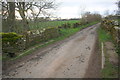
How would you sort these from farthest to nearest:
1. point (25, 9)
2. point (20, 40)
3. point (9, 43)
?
point (25, 9), point (20, 40), point (9, 43)

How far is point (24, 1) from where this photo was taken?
16578mm

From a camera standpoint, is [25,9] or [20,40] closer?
[20,40]

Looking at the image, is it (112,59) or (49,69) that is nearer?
(49,69)

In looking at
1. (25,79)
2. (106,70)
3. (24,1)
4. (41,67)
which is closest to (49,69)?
(41,67)

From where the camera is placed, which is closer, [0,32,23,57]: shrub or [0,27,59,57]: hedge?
[0,32,23,57]: shrub

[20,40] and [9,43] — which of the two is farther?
[20,40]

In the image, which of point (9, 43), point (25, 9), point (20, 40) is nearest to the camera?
point (9, 43)

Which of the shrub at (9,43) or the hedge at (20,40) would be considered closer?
the shrub at (9,43)

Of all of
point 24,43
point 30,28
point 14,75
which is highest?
point 30,28

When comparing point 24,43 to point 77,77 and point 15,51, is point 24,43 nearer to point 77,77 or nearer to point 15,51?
point 15,51

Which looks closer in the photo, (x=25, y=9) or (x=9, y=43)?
(x=9, y=43)

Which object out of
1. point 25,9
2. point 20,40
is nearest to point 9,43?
point 20,40

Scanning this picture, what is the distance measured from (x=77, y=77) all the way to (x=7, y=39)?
17.7 ft

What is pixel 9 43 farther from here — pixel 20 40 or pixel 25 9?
pixel 25 9
